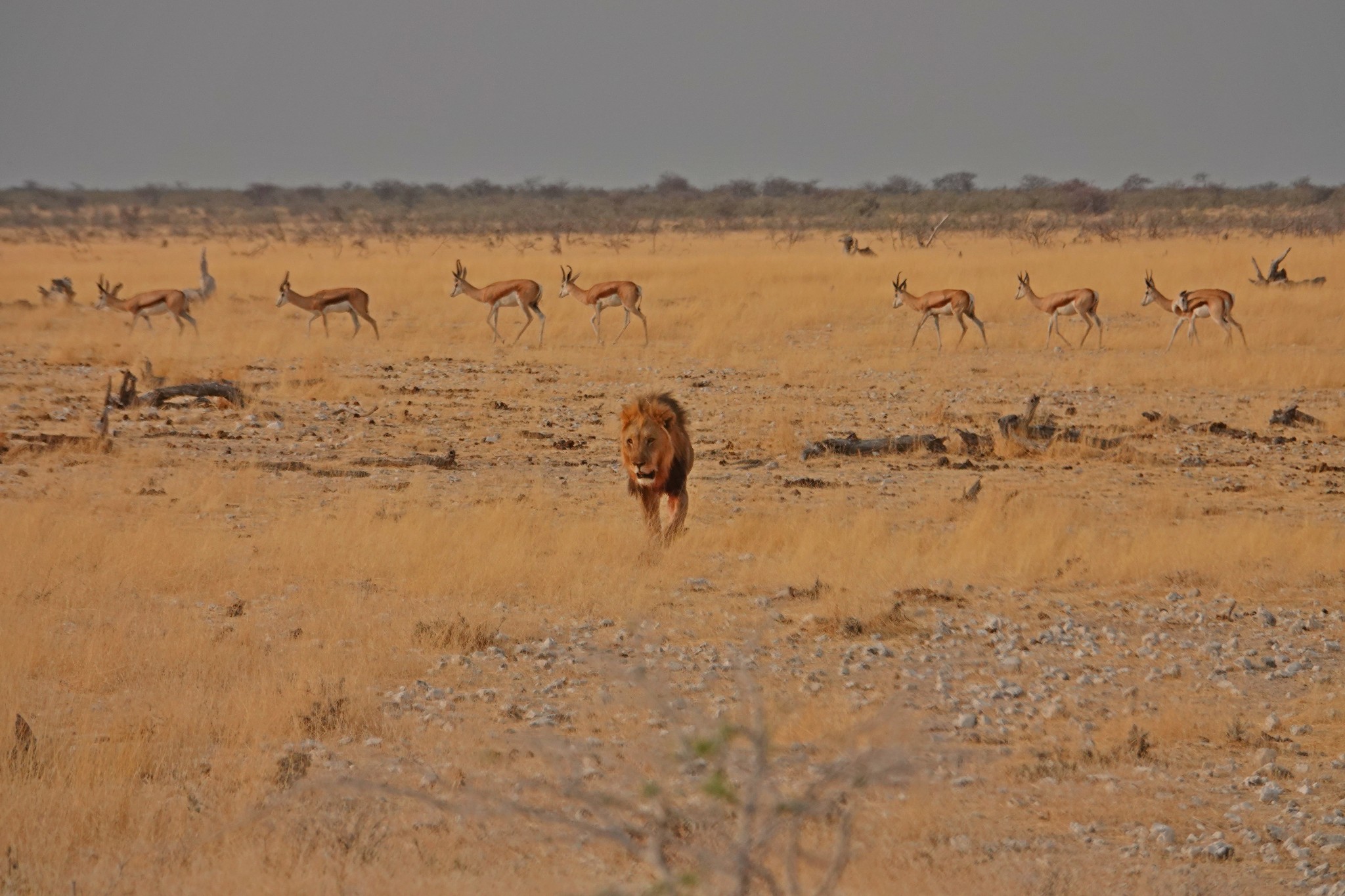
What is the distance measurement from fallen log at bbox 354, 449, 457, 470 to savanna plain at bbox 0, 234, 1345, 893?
0.25 feet

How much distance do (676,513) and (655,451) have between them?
0.68 metres

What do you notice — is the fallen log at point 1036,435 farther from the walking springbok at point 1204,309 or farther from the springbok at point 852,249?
the springbok at point 852,249

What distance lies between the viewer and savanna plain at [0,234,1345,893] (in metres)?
4.72

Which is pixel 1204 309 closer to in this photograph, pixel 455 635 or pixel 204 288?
pixel 455 635

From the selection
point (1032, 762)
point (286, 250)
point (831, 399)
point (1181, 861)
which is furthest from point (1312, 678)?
point (286, 250)

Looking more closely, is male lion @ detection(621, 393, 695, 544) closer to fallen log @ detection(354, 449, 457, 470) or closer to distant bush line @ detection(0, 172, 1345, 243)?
fallen log @ detection(354, 449, 457, 470)

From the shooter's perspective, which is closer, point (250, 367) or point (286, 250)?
point (250, 367)

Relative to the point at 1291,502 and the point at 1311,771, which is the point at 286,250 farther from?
the point at 1311,771

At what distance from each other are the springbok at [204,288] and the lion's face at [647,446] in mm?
18400

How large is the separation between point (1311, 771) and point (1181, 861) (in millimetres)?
1192

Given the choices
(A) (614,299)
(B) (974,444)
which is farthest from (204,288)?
(B) (974,444)

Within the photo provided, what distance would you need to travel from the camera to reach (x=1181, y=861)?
493cm

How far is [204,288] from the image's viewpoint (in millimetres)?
26234

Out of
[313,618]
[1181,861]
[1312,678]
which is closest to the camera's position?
[1181,861]
